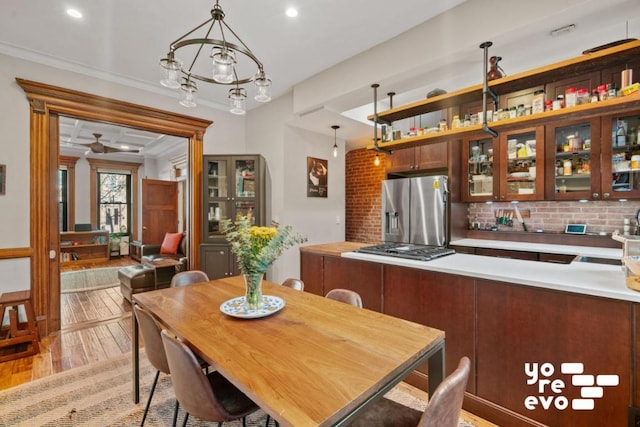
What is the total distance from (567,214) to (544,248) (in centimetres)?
62

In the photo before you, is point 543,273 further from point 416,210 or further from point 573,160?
point 416,210

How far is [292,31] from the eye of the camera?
2490mm

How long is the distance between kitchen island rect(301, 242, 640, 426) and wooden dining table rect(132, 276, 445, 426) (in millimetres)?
679

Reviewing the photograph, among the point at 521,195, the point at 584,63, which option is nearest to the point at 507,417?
the point at 584,63

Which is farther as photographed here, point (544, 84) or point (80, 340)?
point (80, 340)

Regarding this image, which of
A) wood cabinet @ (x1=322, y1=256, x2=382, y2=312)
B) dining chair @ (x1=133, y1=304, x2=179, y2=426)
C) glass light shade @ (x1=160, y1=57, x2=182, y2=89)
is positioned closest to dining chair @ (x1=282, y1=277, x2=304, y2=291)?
wood cabinet @ (x1=322, y1=256, x2=382, y2=312)

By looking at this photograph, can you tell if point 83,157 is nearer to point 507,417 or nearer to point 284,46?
point 284,46

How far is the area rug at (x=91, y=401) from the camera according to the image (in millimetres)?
1786

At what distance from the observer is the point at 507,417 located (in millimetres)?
1707

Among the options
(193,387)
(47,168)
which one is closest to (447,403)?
(193,387)

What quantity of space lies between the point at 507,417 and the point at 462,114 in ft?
11.0

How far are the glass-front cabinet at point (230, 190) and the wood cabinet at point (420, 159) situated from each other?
196 cm

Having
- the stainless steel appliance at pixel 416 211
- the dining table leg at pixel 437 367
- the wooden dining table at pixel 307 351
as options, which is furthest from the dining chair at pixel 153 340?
the stainless steel appliance at pixel 416 211

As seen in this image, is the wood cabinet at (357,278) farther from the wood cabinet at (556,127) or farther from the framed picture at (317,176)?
the framed picture at (317,176)
